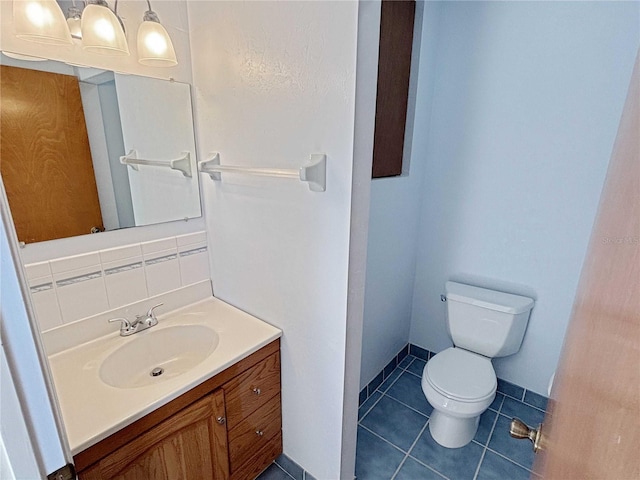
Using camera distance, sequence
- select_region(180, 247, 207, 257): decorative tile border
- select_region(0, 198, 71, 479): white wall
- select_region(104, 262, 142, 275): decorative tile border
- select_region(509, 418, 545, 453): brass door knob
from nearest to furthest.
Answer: select_region(0, 198, 71, 479): white wall < select_region(509, 418, 545, 453): brass door knob < select_region(104, 262, 142, 275): decorative tile border < select_region(180, 247, 207, 257): decorative tile border

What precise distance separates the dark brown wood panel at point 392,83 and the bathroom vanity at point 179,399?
1092 millimetres

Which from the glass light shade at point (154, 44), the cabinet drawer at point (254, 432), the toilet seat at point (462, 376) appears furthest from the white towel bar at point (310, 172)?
the toilet seat at point (462, 376)

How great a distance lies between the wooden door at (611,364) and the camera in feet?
1.00

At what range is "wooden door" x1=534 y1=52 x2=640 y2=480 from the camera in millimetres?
306

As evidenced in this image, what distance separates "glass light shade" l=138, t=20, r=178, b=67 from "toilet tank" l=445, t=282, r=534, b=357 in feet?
6.25

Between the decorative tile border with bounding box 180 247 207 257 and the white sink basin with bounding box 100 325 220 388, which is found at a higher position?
the decorative tile border with bounding box 180 247 207 257

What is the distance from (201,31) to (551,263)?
6.88 ft

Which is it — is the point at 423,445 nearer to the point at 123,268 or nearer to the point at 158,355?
the point at 158,355

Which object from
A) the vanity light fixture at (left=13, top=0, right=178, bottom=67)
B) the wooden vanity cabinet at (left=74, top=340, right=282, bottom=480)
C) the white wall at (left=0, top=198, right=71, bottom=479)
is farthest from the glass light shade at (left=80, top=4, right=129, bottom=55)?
the wooden vanity cabinet at (left=74, top=340, right=282, bottom=480)

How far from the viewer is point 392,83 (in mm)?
1718

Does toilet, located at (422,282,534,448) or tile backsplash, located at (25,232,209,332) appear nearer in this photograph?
A: tile backsplash, located at (25,232,209,332)

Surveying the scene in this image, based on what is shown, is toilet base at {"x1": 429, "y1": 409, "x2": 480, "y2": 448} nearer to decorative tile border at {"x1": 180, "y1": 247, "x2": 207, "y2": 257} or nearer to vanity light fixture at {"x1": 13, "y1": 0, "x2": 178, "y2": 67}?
decorative tile border at {"x1": 180, "y1": 247, "x2": 207, "y2": 257}

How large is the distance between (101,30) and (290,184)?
2.59 ft

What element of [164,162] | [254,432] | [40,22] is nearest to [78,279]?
[164,162]
